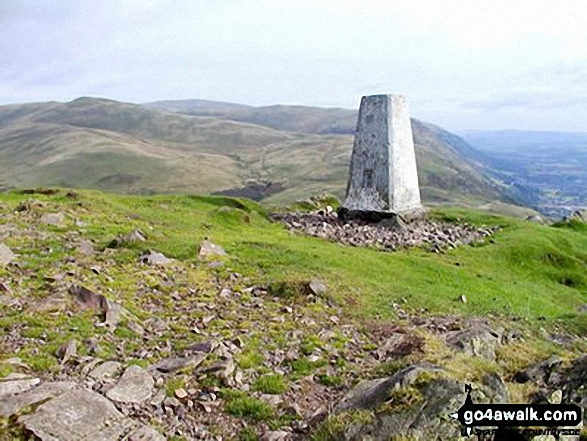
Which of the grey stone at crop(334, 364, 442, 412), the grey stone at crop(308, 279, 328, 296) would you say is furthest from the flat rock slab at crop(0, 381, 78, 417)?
the grey stone at crop(308, 279, 328, 296)

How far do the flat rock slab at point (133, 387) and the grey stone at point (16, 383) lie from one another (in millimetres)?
1201

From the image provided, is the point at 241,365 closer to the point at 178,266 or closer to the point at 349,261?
the point at 178,266

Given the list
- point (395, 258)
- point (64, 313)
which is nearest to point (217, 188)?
point (395, 258)

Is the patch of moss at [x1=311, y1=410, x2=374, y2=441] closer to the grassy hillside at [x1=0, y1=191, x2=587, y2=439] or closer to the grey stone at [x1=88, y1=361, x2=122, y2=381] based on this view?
the grassy hillside at [x1=0, y1=191, x2=587, y2=439]

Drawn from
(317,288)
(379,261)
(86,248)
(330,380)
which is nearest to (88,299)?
(330,380)

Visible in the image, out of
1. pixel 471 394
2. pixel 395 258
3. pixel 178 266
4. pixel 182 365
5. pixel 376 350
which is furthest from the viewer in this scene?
pixel 395 258

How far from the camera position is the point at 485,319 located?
16828mm

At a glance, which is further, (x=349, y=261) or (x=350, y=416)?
(x=349, y=261)

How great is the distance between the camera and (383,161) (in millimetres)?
34750

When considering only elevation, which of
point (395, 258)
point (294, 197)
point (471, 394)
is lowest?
point (294, 197)

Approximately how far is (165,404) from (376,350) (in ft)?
17.6

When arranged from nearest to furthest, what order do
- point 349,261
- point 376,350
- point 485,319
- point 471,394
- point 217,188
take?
point 471,394 → point 376,350 → point 485,319 → point 349,261 → point 217,188

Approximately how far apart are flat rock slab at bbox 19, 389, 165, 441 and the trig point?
90.7 feet

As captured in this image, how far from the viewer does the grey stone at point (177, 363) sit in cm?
1105
